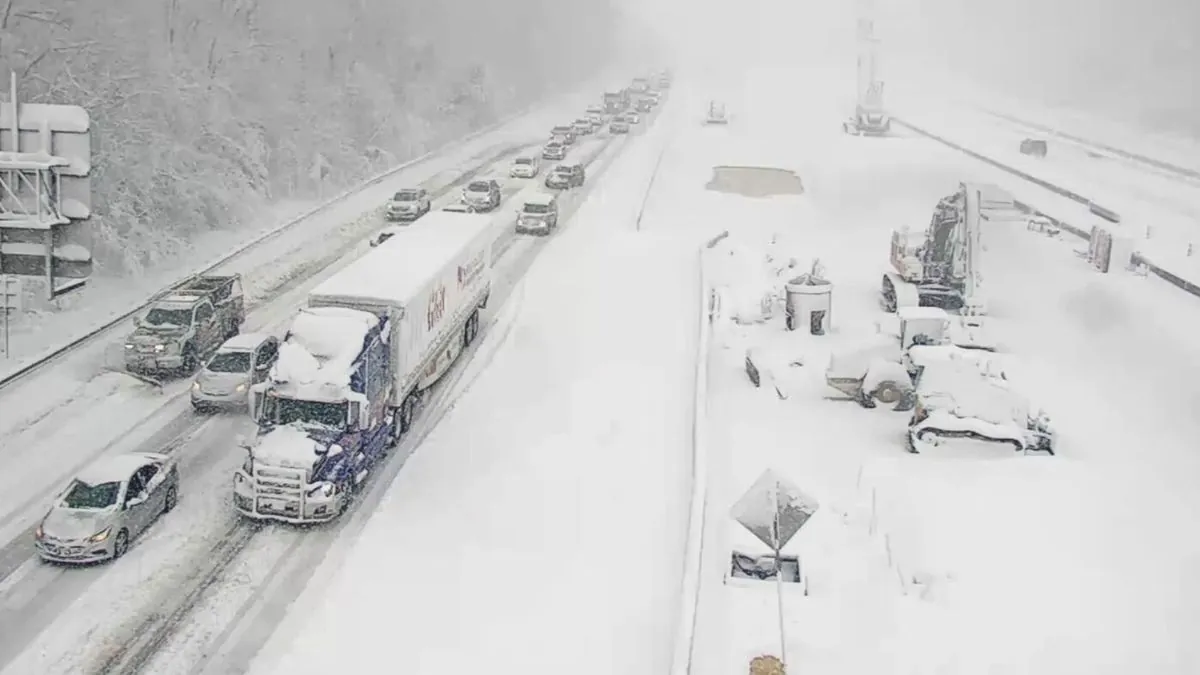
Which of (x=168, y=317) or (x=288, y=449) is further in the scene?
(x=168, y=317)

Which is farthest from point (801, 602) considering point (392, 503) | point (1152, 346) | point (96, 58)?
point (96, 58)

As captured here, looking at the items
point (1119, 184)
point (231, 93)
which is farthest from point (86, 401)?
point (1119, 184)

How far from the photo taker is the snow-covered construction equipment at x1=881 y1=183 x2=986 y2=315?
3759 centimetres

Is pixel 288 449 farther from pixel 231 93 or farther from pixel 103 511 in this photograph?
pixel 231 93

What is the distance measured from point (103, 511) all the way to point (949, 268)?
1129 inches

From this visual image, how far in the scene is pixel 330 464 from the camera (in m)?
20.5

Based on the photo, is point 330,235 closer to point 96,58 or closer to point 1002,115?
point 96,58

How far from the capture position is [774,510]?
14.3m

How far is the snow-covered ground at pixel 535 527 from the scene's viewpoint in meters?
17.0

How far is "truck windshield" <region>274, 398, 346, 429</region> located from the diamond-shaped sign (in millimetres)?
9151

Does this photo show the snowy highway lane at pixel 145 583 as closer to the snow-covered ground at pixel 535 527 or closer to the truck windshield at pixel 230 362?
the snow-covered ground at pixel 535 527

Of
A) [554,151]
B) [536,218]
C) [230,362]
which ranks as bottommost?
[230,362]

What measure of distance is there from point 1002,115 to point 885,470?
9306 cm

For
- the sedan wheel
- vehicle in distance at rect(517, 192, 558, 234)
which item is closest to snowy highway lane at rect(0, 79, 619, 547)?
the sedan wheel
